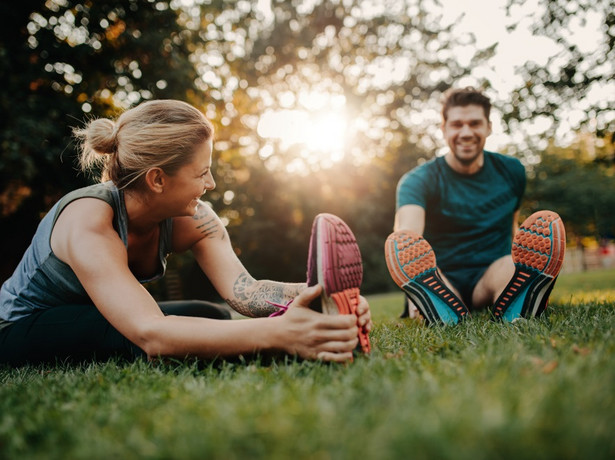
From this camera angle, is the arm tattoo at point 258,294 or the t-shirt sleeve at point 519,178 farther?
the t-shirt sleeve at point 519,178

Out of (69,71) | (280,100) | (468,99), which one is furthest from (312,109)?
(468,99)

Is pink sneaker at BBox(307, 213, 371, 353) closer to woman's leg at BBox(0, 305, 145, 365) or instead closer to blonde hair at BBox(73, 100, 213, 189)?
blonde hair at BBox(73, 100, 213, 189)

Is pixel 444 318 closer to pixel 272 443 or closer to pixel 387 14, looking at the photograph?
pixel 272 443

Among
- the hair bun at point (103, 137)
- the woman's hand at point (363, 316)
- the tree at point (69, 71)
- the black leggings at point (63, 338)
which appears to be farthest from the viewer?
the tree at point (69, 71)

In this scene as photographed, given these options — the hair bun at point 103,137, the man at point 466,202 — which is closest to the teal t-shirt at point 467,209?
the man at point 466,202

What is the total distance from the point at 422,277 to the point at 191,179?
1.42 m

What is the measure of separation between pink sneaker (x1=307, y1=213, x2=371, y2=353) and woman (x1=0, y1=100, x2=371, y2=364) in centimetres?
5

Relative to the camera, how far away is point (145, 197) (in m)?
2.40

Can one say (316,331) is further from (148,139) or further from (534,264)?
(534,264)

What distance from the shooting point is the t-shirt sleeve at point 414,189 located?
3.70m

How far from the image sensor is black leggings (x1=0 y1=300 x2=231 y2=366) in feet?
7.46

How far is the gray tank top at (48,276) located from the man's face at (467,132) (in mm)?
2713

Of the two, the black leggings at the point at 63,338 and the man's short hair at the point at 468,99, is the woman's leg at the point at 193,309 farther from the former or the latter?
the man's short hair at the point at 468,99

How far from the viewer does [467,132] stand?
12.7 ft
